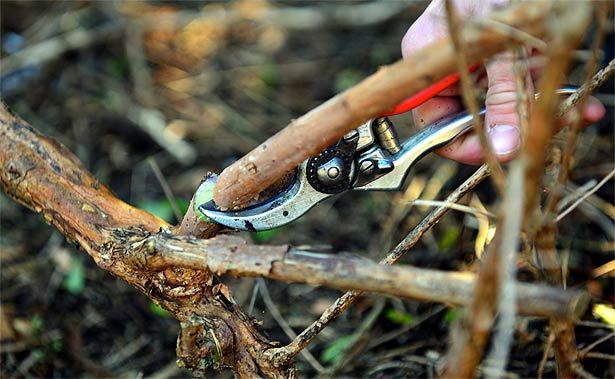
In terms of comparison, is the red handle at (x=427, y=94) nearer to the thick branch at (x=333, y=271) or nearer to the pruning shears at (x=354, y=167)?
the pruning shears at (x=354, y=167)

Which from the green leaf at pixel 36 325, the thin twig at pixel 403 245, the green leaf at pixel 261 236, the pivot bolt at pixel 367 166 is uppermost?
the pivot bolt at pixel 367 166

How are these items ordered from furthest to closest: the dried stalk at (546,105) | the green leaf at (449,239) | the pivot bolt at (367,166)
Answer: the green leaf at (449,239)
the pivot bolt at (367,166)
the dried stalk at (546,105)

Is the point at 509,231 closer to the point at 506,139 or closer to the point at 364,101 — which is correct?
the point at 364,101

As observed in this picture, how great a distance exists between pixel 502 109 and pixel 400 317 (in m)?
0.87

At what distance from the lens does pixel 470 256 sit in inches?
102

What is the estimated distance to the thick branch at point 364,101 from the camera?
1.21 meters

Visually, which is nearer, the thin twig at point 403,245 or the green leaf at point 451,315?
the thin twig at point 403,245

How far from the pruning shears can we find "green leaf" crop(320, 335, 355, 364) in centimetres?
73

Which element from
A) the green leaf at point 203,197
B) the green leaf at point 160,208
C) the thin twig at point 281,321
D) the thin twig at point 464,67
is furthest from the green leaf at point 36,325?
the thin twig at point 464,67

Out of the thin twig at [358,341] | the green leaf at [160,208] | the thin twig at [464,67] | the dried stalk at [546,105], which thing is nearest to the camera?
the dried stalk at [546,105]

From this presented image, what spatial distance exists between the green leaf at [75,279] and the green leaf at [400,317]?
1135mm

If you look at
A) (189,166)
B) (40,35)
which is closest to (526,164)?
(189,166)

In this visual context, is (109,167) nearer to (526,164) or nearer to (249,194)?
(249,194)

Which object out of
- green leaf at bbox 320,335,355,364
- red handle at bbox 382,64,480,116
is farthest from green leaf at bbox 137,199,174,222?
red handle at bbox 382,64,480,116
